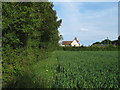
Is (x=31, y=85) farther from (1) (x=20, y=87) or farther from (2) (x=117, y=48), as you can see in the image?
(2) (x=117, y=48)

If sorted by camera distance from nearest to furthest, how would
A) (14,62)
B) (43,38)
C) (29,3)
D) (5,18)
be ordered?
1. (5,18)
2. (14,62)
3. (29,3)
4. (43,38)

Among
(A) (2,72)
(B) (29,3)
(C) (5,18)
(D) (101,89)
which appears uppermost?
(B) (29,3)

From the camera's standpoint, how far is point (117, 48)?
5791 cm

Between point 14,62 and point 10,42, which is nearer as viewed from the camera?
point 10,42

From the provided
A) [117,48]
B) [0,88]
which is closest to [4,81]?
[0,88]

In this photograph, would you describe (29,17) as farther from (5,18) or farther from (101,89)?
(101,89)

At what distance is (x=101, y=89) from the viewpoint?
5.47 m

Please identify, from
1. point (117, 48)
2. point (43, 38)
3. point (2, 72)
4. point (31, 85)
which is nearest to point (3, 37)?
point (2, 72)

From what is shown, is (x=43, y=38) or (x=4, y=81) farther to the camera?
(x=43, y=38)

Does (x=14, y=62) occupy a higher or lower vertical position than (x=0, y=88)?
higher

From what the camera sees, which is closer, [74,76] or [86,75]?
[74,76]

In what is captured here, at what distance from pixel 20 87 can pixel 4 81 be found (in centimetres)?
58

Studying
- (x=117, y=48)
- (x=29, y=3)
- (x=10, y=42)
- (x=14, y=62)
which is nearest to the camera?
(x=10, y=42)

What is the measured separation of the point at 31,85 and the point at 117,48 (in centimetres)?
5682
